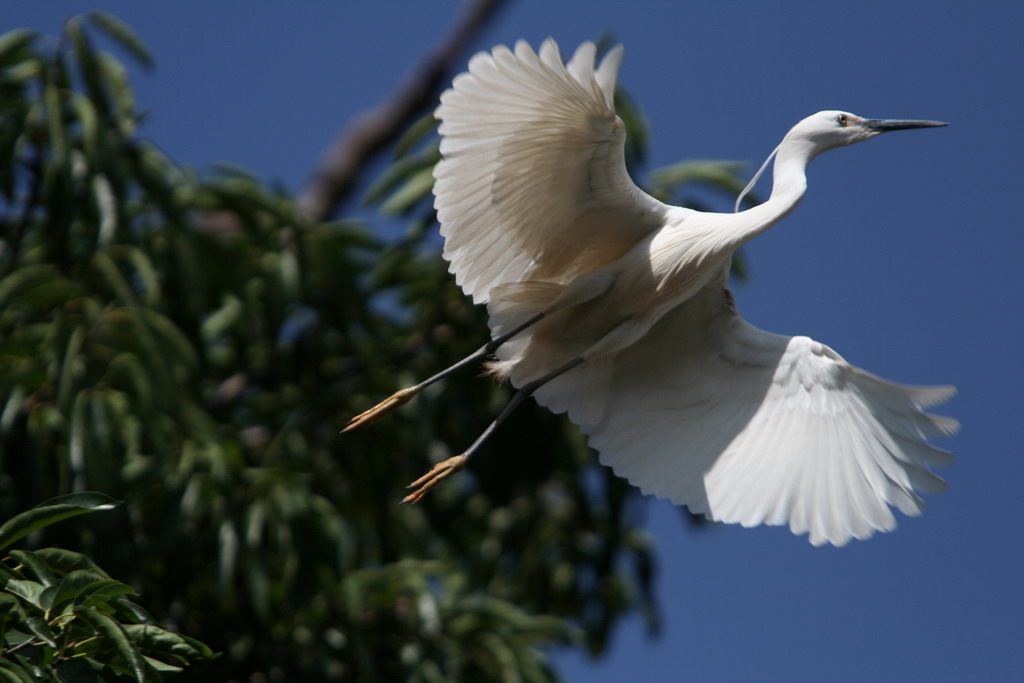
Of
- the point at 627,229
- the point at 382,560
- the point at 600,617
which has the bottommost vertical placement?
the point at 600,617

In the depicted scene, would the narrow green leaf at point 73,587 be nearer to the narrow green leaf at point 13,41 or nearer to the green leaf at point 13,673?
the green leaf at point 13,673

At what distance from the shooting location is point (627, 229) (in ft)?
12.5

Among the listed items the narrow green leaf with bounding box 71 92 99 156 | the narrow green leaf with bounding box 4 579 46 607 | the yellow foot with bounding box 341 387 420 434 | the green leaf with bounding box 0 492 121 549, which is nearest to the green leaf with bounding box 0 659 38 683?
the narrow green leaf with bounding box 4 579 46 607

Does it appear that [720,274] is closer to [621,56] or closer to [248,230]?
[621,56]

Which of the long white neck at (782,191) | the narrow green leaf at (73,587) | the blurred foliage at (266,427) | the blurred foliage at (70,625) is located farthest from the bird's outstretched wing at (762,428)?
the narrow green leaf at (73,587)

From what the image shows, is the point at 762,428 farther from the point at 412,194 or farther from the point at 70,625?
the point at 70,625

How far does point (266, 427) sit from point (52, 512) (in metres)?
3.09

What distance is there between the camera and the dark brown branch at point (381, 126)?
7504 millimetres

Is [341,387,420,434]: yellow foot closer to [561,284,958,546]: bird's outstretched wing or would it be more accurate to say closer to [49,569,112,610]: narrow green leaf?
[561,284,958,546]: bird's outstretched wing

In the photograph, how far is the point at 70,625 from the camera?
2.43 m

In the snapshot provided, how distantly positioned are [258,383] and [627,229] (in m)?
2.36

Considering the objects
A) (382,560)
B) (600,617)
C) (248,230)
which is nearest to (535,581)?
(600,617)

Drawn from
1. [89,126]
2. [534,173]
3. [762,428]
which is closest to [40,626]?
[534,173]

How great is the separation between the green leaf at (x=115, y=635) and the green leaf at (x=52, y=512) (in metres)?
0.17
